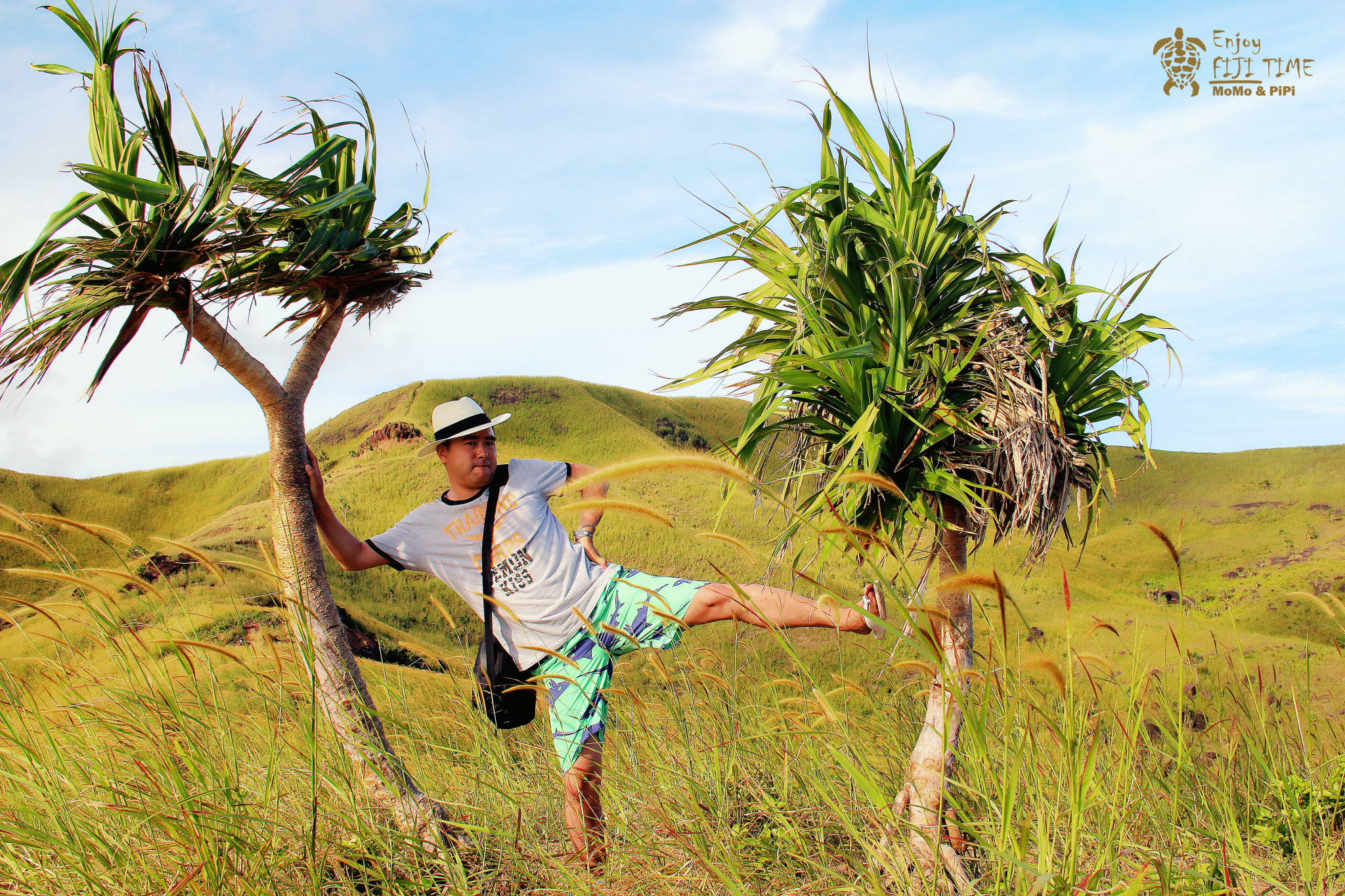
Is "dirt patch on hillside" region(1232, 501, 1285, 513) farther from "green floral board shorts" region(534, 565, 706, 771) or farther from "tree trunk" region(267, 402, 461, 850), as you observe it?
"tree trunk" region(267, 402, 461, 850)

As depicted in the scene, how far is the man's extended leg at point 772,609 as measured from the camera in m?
3.49

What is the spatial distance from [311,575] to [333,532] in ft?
0.94

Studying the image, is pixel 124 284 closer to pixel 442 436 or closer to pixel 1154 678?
pixel 442 436

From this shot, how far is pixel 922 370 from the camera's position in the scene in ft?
12.8

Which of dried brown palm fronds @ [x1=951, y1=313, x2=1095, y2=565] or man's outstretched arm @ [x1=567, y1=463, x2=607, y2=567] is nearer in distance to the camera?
dried brown palm fronds @ [x1=951, y1=313, x2=1095, y2=565]

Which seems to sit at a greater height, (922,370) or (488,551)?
(922,370)

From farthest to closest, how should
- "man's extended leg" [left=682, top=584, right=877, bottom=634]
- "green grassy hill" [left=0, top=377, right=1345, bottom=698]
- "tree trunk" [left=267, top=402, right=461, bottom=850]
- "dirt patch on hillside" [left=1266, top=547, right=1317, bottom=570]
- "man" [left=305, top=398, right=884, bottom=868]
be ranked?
"dirt patch on hillside" [left=1266, top=547, right=1317, bottom=570]
"green grassy hill" [left=0, top=377, right=1345, bottom=698]
"man" [left=305, top=398, right=884, bottom=868]
"man's extended leg" [left=682, top=584, right=877, bottom=634]
"tree trunk" [left=267, top=402, right=461, bottom=850]

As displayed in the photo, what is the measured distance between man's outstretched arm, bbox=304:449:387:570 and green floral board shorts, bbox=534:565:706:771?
1.14 m

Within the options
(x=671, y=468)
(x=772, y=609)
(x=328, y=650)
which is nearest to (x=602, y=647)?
(x=772, y=609)

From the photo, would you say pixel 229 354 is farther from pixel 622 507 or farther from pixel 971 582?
pixel 971 582

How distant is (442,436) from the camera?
14.4 feet

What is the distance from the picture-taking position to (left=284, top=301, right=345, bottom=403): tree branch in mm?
4027

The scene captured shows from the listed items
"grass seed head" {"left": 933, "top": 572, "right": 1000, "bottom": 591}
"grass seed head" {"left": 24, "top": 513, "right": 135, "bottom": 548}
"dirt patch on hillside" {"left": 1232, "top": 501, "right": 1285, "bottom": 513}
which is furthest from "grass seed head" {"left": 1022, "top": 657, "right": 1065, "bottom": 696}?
"dirt patch on hillside" {"left": 1232, "top": 501, "right": 1285, "bottom": 513}

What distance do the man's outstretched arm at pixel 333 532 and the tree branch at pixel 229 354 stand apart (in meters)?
0.36
